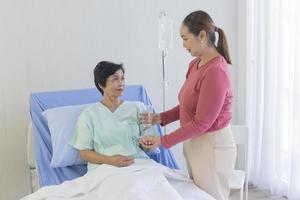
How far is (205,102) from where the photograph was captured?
1729 mm

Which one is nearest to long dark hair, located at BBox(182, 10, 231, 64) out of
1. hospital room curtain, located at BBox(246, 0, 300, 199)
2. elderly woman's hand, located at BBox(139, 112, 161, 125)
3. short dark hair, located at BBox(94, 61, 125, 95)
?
short dark hair, located at BBox(94, 61, 125, 95)

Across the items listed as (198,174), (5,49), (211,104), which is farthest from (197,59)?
(5,49)

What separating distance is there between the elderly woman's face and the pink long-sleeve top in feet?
1.08

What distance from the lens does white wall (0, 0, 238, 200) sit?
8.39 ft

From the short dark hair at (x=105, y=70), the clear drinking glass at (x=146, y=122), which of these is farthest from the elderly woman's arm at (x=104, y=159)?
the short dark hair at (x=105, y=70)

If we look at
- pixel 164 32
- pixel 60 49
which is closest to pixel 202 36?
pixel 164 32

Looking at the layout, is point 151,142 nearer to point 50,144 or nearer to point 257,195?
point 50,144

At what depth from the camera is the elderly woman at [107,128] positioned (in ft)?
6.48

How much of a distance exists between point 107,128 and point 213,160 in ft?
1.80

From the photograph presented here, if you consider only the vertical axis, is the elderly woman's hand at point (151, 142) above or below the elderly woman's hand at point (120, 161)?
above

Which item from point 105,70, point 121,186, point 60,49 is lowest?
point 121,186

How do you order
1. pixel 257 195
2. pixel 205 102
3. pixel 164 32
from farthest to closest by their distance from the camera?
1. pixel 257 195
2. pixel 164 32
3. pixel 205 102

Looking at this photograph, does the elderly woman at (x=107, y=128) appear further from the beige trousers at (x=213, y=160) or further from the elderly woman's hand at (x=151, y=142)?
the beige trousers at (x=213, y=160)

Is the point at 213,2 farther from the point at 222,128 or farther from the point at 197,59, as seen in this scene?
the point at 222,128
